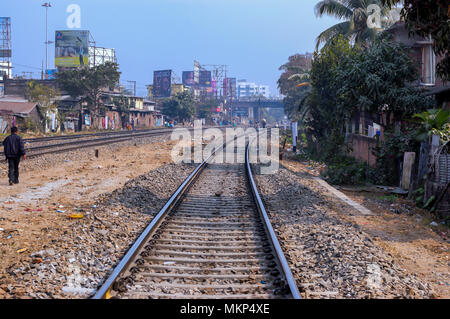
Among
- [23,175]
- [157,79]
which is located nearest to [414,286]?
[23,175]

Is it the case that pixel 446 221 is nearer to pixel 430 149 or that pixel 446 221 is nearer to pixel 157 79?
pixel 430 149

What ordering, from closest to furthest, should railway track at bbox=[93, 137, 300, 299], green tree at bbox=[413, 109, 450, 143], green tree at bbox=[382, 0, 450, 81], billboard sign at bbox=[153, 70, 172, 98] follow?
railway track at bbox=[93, 137, 300, 299] < green tree at bbox=[382, 0, 450, 81] < green tree at bbox=[413, 109, 450, 143] < billboard sign at bbox=[153, 70, 172, 98]

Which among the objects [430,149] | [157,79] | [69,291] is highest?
[157,79]

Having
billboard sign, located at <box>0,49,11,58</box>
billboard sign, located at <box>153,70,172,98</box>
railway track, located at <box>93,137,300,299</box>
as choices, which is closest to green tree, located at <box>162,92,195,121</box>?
billboard sign, located at <box>153,70,172,98</box>

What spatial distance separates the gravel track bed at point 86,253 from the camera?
508 cm

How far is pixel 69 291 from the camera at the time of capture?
197 inches

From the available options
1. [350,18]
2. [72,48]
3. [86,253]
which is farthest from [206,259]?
[72,48]

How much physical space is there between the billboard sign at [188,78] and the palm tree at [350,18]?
10181cm

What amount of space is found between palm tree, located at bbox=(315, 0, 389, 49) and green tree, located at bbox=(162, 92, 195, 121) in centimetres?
5553

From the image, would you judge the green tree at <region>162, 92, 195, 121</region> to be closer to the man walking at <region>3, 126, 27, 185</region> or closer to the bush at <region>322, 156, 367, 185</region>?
the bush at <region>322, 156, 367, 185</region>

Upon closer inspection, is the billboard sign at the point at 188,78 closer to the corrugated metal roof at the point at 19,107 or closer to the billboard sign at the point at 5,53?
the billboard sign at the point at 5,53

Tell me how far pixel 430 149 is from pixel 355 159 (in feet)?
29.2

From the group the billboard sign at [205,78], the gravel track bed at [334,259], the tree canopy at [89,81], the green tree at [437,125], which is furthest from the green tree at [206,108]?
the gravel track bed at [334,259]

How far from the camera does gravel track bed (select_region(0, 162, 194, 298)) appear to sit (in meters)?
5.08
